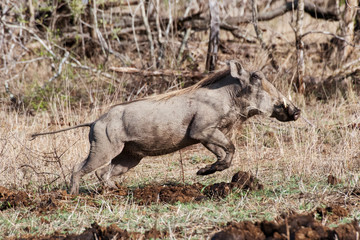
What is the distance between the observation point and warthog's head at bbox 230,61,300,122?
13.8 ft

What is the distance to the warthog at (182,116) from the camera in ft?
13.5

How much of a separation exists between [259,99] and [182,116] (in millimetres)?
679

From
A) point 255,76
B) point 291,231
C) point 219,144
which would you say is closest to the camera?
point 291,231

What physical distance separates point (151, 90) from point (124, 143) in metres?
3.63

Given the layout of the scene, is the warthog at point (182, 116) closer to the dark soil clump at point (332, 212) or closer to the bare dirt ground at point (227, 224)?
the bare dirt ground at point (227, 224)

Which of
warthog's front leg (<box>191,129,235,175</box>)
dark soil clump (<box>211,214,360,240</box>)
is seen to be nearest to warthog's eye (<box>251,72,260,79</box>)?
warthog's front leg (<box>191,129,235,175</box>)

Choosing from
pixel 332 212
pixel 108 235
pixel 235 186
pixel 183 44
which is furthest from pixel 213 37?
pixel 108 235

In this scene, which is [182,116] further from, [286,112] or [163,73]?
[163,73]

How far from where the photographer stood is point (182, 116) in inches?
162

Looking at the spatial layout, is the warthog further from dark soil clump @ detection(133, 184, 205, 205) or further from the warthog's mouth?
dark soil clump @ detection(133, 184, 205, 205)

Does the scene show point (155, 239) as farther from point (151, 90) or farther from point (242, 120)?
point (151, 90)

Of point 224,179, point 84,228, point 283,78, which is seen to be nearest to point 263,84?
point 224,179

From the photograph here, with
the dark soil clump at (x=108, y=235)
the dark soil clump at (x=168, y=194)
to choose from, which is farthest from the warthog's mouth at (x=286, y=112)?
the dark soil clump at (x=108, y=235)

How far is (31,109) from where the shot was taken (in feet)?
26.4
